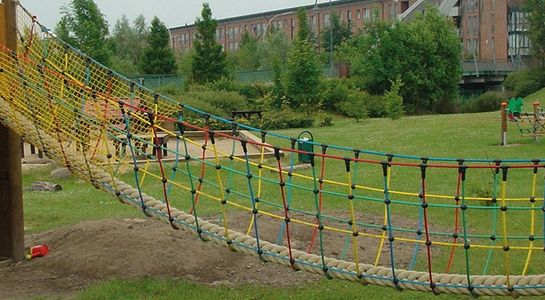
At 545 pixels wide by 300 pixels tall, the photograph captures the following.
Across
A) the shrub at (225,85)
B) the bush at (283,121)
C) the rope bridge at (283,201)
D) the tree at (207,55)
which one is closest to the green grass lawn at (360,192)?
the rope bridge at (283,201)

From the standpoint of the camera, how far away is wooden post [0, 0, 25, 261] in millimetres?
9070

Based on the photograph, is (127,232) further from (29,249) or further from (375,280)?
(375,280)

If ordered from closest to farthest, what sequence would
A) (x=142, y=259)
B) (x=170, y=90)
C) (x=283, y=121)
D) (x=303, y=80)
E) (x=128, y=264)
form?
(x=128, y=264)
(x=142, y=259)
(x=283, y=121)
(x=303, y=80)
(x=170, y=90)

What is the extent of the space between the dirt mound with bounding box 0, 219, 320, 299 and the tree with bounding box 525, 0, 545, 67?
53.5m

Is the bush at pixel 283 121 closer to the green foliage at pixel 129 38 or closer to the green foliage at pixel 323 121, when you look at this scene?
the green foliage at pixel 323 121

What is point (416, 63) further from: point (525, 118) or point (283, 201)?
point (283, 201)

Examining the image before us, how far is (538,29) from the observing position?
5991cm

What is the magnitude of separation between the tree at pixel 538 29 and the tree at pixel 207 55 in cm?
2425

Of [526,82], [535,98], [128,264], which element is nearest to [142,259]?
[128,264]

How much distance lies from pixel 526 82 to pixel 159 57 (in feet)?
83.5

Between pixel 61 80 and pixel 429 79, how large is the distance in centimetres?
4330

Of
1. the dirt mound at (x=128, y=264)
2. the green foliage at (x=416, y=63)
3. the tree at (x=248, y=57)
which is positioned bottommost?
the dirt mound at (x=128, y=264)

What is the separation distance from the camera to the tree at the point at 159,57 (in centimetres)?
5475

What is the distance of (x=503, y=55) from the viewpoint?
75.8 m
